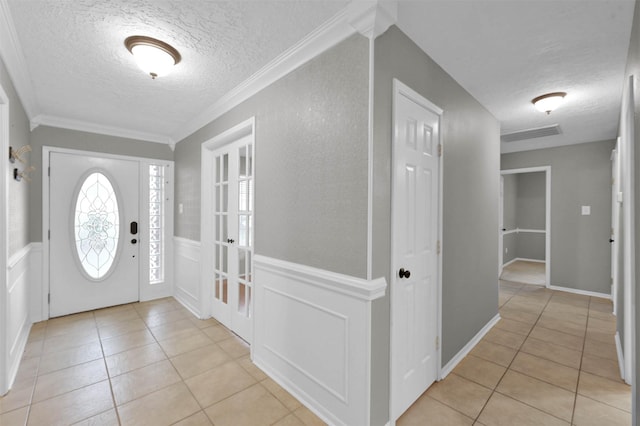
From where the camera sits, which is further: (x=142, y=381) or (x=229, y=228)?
(x=229, y=228)

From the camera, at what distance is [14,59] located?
2062 mm

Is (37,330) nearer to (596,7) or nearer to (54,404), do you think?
(54,404)

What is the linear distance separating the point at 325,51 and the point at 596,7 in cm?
161

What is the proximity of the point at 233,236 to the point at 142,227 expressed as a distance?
2.02 meters

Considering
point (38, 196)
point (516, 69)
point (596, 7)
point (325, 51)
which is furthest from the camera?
point (38, 196)

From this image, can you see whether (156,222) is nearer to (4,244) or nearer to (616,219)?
(4,244)

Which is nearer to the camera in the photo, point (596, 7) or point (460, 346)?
point (596, 7)

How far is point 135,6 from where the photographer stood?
1.60m

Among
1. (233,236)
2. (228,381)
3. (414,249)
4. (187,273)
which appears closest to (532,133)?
(414,249)

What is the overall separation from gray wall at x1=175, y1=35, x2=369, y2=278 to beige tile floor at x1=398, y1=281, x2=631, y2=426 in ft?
4.24

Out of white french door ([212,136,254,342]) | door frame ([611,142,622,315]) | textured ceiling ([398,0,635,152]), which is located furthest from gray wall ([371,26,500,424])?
white french door ([212,136,254,342])

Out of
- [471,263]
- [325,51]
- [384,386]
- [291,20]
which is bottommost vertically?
[384,386]

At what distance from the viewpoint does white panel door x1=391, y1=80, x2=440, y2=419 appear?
1.74m

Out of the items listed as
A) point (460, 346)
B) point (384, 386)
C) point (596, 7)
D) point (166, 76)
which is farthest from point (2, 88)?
point (460, 346)
